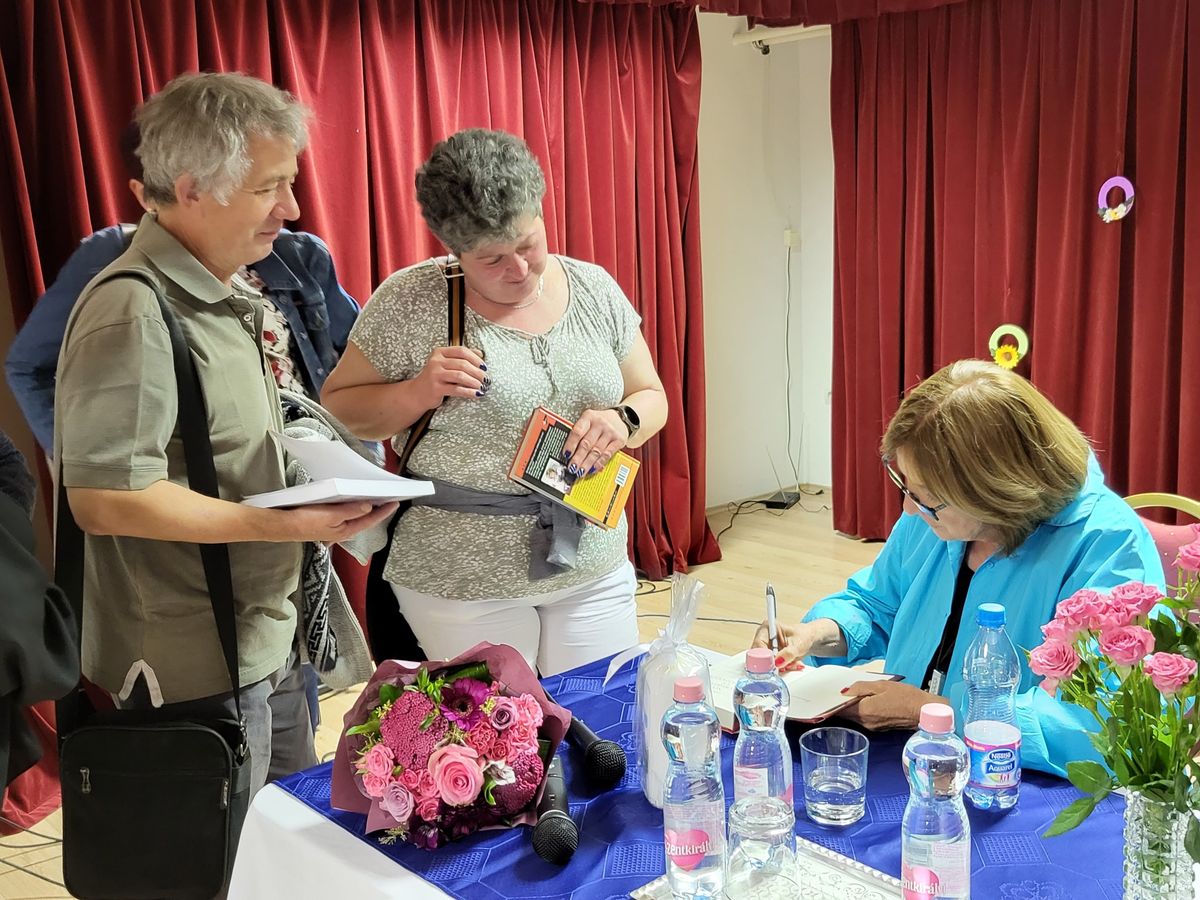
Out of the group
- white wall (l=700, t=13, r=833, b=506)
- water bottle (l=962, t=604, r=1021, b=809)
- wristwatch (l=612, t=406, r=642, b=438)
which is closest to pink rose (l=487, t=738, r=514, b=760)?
water bottle (l=962, t=604, r=1021, b=809)

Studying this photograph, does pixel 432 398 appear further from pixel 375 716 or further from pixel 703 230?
pixel 703 230

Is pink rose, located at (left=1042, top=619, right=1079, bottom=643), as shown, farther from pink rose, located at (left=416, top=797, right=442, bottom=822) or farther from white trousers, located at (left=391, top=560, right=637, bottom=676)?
white trousers, located at (left=391, top=560, right=637, bottom=676)

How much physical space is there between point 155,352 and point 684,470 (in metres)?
3.38

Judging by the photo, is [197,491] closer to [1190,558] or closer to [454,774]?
[454,774]

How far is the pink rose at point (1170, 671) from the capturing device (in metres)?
0.90

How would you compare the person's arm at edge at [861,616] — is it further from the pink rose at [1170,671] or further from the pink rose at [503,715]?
the pink rose at [1170,671]

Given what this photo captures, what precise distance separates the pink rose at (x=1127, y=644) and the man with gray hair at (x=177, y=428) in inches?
38.4

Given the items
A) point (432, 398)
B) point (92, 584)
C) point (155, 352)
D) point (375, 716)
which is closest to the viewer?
point (375, 716)

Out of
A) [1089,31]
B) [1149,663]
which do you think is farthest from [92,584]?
[1089,31]

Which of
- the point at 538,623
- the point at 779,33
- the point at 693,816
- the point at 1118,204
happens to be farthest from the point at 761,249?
the point at 693,816

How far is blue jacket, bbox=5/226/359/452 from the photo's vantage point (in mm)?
2424

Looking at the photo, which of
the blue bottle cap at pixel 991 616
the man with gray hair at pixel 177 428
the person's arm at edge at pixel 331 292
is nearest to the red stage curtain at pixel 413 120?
the person's arm at edge at pixel 331 292

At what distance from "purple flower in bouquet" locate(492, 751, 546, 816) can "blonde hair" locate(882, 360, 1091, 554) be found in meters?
0.72

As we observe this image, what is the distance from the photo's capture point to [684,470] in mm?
4637
